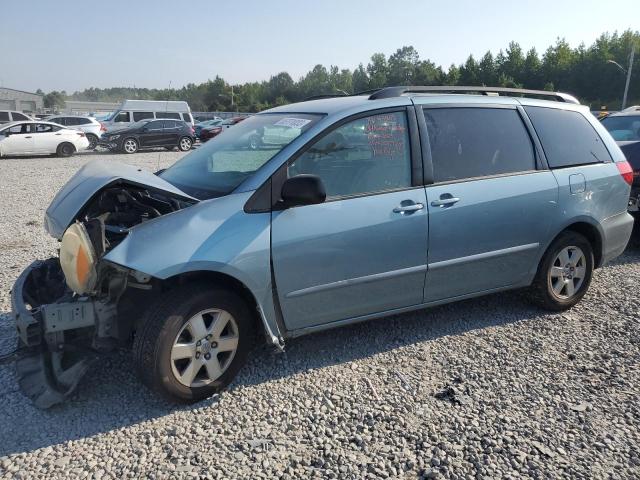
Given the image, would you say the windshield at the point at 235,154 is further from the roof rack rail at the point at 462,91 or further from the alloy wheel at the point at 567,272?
the alloy wheel at the point at 567,272

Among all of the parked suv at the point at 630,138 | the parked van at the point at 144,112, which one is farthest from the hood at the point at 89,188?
the parked van at the point at 144,112

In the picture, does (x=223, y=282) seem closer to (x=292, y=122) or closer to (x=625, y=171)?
(x=292, y=122)

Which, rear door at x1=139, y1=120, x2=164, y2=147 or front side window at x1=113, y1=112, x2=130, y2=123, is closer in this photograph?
rear door at x1=139, y1=120, x2=164, y2=147

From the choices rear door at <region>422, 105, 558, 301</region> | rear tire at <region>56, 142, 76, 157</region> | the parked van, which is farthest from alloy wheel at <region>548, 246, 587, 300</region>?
the parked van

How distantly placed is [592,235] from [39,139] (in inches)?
817

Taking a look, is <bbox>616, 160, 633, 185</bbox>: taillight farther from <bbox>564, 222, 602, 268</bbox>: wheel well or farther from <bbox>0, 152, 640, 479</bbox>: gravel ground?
<bbox>0, 152, 640, 479</bbox>: gravel ground

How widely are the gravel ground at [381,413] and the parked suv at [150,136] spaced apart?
20112 mm

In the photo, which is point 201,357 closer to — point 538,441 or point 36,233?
point 538,441

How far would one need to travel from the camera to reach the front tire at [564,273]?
4301mm

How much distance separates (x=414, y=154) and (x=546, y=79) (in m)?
81.5

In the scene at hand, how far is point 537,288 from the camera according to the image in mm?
4379

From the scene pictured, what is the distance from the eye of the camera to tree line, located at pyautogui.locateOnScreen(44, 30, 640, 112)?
69.4 meters

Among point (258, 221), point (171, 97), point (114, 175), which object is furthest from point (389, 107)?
point (171, 97)

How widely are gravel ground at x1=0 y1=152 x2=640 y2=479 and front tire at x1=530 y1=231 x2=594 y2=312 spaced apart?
24 centimetres
